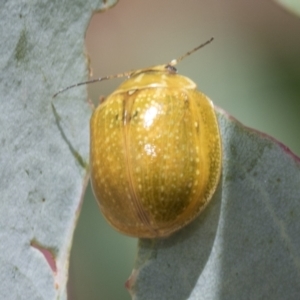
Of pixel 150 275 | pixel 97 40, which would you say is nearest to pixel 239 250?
pixel 150 275

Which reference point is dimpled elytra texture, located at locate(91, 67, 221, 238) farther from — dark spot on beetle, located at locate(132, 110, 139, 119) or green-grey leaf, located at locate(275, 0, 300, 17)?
green-grey leaf, located at locate(275, 0, 300, 17)

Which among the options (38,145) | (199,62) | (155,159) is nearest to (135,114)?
(155,159)

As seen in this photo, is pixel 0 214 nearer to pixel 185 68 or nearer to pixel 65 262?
pixel 65 262

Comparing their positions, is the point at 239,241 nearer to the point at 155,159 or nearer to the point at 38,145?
the point at 155,159

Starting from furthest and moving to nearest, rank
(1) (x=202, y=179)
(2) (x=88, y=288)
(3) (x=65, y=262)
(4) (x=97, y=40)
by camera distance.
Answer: (4) (x=97, y=40), (2) (x=88, y=288), (3) (x=65, y=262), (1) (x=202, y=179)

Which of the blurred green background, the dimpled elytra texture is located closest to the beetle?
the dimpled elytra texture

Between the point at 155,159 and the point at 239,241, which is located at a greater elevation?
the point at 155,159

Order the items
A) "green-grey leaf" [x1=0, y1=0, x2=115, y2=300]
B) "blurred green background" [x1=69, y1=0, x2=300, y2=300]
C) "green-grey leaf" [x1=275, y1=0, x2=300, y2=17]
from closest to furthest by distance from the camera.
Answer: "green-grey leaf" [x1=275, y1=0, x2=300, y2=17] < "green-grey leaf" [x1=0, y1=0, x2=115, y2=300] < "blurred green background" [x1=69, y1=0, x2=300, y2=300]

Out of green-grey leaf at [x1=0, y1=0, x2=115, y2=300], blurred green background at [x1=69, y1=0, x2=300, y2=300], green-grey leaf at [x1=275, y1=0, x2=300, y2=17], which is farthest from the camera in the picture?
blurred green background at [x1=69, y1=0, x2=300, y2=300]
